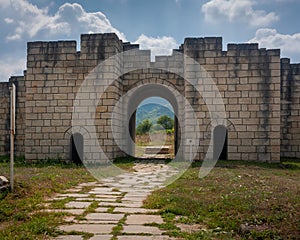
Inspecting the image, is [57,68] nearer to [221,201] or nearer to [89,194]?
[89,194]

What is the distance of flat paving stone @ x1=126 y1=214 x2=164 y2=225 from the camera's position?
13.8ft

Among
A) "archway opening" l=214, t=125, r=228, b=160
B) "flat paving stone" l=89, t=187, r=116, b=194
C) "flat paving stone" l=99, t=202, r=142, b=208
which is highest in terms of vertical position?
"archway opening" l=214, t=125, r=228, b=160

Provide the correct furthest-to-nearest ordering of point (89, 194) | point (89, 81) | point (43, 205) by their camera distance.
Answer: point (89, 81), point (89, 194), point (43, 205)

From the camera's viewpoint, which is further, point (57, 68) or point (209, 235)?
point (57, 68)

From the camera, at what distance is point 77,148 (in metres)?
12.0

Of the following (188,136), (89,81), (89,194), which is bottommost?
(89,194)

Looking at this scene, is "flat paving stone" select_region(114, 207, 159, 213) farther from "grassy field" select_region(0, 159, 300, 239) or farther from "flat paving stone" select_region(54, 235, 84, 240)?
"flat paving stone" select_region(54, 235, 84, 240)

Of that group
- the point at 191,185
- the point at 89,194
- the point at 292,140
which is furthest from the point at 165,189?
the point at 292,140

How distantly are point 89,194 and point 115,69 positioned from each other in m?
6.18

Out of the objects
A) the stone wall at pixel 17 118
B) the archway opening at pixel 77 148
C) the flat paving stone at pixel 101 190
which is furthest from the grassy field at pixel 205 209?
the stone wall at pixel 17 118

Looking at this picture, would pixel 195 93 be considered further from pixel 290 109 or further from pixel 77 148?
pixel 77 148

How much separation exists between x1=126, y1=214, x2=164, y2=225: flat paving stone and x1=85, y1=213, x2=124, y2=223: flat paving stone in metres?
0.14

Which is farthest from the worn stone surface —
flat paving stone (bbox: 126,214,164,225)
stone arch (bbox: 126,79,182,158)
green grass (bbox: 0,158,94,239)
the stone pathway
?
stone arch (bbox: 126,79,182,158)

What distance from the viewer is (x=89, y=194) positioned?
599 cm
